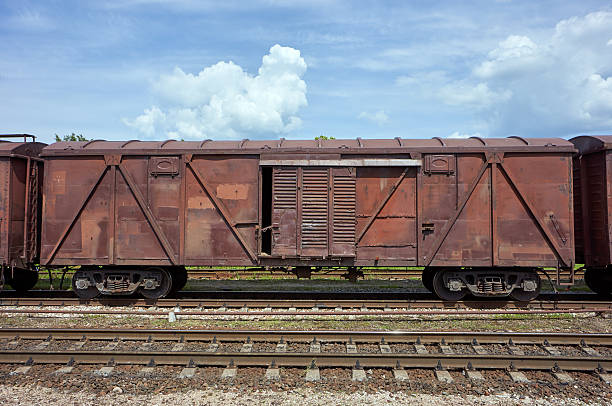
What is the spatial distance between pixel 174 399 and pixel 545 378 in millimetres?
5277

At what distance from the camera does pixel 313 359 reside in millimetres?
6059

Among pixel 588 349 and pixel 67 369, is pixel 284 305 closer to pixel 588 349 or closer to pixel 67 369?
pixel 67 369

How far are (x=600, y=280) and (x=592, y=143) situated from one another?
11.9 ft

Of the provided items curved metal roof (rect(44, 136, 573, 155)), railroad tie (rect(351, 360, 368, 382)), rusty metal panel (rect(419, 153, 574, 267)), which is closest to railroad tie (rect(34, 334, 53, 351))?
curved metal roof (rect(44, 136, 573, 155))

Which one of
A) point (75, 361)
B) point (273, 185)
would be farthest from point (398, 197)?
point (75, 361)

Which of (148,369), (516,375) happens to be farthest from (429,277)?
(148,369)

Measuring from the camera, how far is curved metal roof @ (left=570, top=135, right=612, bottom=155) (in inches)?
361

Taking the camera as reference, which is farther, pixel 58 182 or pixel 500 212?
pixel 58 182

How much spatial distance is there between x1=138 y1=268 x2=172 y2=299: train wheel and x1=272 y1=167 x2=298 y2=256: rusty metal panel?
2.89m

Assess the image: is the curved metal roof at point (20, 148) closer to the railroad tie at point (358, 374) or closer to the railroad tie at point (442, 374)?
the railroad tie at point (358, 374)

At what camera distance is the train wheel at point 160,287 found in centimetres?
980

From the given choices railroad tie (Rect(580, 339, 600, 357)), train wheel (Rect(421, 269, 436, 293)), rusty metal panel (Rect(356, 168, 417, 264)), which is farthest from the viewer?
train wheel (Rect(421, 269, 436, 293))

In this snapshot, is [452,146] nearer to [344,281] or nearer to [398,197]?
[398,197]

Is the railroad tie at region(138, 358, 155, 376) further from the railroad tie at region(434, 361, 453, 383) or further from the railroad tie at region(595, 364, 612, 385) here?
the railroad tie at region(595, 364, 612, 385)
